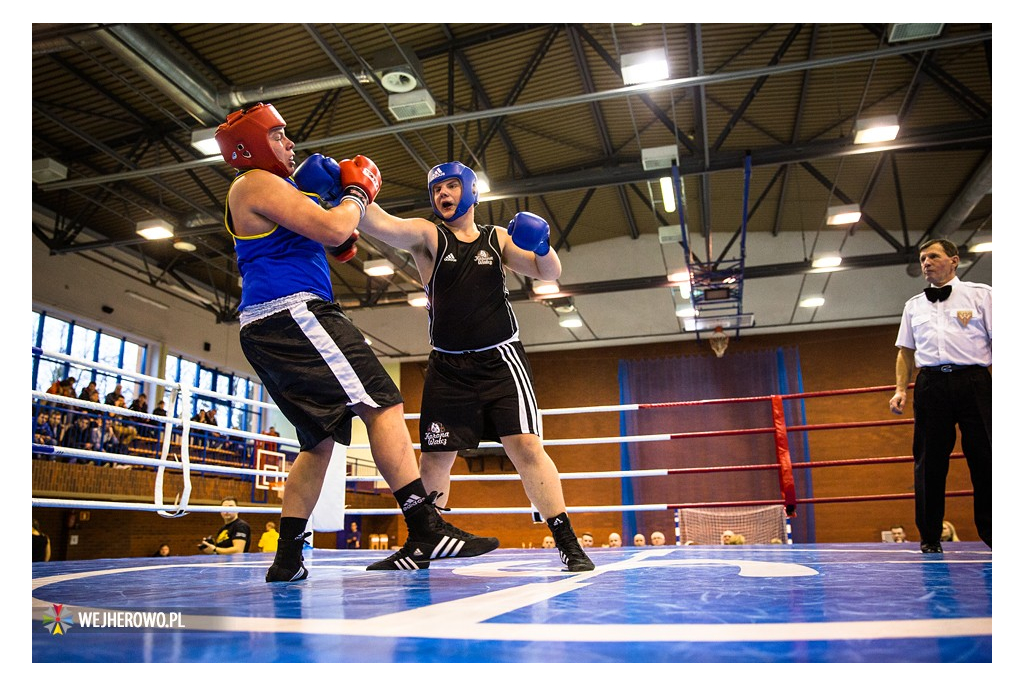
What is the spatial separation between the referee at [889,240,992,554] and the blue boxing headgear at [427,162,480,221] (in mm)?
1652

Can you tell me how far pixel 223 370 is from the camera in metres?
14.4

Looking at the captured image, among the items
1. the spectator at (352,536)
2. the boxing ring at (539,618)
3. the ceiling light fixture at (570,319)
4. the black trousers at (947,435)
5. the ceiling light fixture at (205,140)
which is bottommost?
the spectator at (352,536)

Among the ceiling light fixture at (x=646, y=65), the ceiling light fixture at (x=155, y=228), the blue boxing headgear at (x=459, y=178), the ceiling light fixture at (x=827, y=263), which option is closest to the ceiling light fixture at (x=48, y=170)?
the ceiling light fixture at (x=155, y=228)

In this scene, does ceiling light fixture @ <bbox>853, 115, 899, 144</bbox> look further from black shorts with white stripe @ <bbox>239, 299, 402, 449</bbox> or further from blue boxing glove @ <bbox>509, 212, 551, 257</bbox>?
black shorts with white stripe @ <bbox>239, 299, 402, 449</bbox>

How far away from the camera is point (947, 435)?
272 centimetres

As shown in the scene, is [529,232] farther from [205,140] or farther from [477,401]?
[205,140]

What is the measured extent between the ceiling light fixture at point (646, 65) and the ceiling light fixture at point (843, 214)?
12.6 feet

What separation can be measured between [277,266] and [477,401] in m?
0.70

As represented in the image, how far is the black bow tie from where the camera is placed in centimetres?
274

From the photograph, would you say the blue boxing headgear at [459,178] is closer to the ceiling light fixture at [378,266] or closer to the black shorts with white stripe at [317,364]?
the black shorts with white stripe at [317,364]

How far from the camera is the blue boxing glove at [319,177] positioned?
191 centimetres

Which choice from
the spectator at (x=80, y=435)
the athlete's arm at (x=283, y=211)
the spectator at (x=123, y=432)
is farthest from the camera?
the spectator at (x=123, y=432)

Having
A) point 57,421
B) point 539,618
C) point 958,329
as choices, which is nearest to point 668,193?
point 958,329
